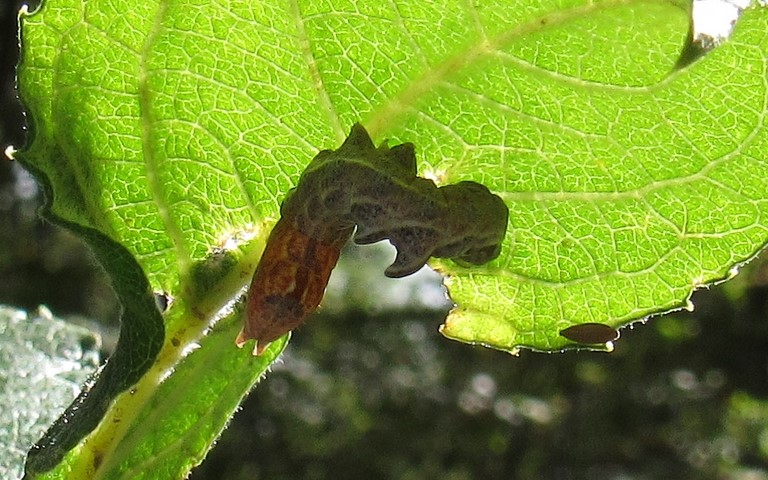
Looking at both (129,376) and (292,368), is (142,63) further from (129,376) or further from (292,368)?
(292,368)

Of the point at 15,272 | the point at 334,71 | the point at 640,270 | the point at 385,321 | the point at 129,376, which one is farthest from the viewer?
the point at 385,321

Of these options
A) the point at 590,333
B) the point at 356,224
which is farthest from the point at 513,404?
the point at 356,224

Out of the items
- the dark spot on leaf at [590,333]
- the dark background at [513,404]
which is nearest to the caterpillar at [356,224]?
the dark spot on leaf at [590,333]

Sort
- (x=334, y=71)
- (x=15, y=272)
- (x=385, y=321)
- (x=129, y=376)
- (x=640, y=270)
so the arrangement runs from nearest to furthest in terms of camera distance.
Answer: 1. (x=129, y=376)
2. (x=334, y=71)
3. (x=640, y=270)
4. (x=15, y=272)
5. (x=385, y=321)

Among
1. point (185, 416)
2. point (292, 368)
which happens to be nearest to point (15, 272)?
point (292, 368)

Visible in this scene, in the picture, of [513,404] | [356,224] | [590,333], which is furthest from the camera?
[513,404]

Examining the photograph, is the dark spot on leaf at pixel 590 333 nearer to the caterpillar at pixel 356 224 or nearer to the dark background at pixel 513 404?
the caterpillar at pixel 356 224

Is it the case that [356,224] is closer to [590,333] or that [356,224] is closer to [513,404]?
[590,333]
